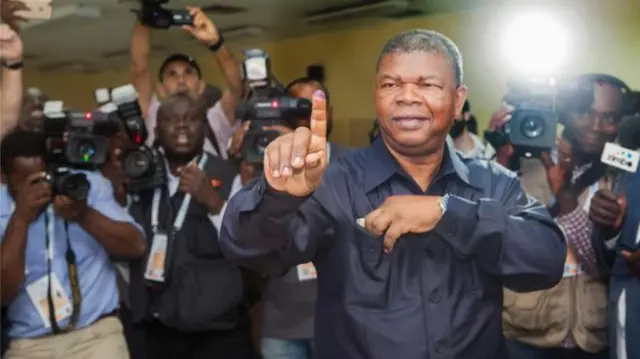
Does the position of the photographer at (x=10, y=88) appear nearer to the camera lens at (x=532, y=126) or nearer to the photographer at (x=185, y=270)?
the photographer at (x=185, y=270)

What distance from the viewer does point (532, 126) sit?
2.41 meters

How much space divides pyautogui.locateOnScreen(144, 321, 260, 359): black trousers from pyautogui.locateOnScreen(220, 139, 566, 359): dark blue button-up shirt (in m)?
1.16

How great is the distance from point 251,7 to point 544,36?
1535mm

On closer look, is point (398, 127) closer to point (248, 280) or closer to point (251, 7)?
point (248, 280)

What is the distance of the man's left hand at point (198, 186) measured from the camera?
2580 mm

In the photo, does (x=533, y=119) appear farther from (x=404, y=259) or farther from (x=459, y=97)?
(x=404, y=259)

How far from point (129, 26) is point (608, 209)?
2988 mm

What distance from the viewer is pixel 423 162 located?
1.55 metres

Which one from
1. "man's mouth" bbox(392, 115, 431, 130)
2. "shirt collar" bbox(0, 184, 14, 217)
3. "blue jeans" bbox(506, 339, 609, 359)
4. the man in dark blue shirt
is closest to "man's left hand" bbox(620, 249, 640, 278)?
"blue jeans" bbox(506, 339, 609, 359)

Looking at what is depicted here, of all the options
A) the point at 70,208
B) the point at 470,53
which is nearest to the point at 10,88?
the point at 70,208

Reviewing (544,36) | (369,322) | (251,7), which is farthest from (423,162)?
(251,7)

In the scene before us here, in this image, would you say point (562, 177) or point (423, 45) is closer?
point (423, 45)

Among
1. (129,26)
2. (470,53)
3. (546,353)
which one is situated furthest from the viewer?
(129,26)

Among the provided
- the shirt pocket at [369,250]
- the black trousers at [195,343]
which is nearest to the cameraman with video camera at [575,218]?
the black trousers at [195,343]
